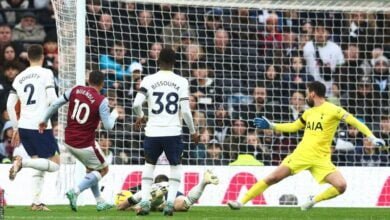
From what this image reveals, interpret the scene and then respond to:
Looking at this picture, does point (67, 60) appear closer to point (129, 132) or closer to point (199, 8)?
point (129, 132)

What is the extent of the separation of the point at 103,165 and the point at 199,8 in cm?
765

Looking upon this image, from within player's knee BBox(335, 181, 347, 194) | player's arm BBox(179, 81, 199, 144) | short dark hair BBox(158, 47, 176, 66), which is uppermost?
short dark hair BBox(158, 47, 176, 66)

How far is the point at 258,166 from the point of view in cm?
1970

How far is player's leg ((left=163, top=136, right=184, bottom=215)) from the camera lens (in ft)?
48.4

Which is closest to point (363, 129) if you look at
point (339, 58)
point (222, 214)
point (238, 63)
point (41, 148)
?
point (222, 214)

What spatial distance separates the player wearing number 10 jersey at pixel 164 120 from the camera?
581 inches

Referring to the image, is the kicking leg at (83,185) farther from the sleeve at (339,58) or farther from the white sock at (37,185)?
the sleeve at (339,58)

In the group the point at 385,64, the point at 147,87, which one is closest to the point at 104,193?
the point at 147,87

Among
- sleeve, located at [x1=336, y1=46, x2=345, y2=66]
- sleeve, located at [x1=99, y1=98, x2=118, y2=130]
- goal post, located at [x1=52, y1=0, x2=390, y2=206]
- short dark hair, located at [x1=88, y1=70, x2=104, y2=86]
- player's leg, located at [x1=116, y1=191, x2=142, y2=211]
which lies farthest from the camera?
sleeve, located at [x1=336, y1=46, x2=345, y2=66]

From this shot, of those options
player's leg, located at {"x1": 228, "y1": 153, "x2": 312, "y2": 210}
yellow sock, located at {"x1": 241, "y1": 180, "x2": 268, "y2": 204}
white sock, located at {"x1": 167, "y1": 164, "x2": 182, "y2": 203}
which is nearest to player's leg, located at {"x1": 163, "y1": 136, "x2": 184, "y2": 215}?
white sock, located at {"x1": 167, "y1": 164, "x2": 182, "y2": 203}

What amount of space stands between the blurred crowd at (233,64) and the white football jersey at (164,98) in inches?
222

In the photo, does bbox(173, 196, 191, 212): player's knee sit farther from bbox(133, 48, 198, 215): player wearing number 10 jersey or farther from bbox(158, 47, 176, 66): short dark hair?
bbox(158, 47, 176, 66): short dark hair

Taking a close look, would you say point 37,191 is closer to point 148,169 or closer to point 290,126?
point 148,169

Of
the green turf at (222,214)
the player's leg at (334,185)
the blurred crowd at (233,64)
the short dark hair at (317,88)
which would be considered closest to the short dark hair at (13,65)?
the blurred crowd at (233,64)
